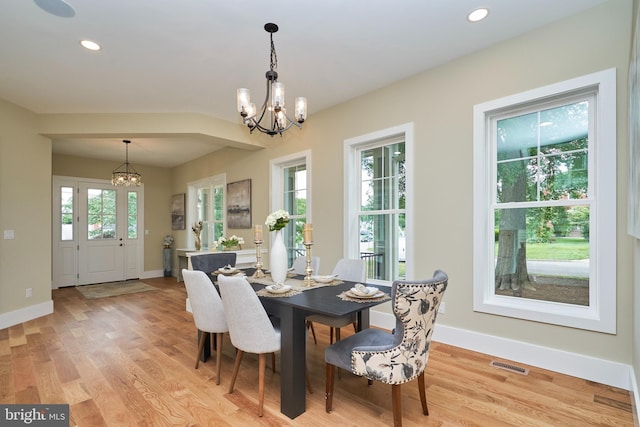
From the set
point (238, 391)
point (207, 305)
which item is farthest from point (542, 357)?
point (207, 305)

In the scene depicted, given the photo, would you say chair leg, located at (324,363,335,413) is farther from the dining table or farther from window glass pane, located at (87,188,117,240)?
window glass pane, located at (87,188,117,240)

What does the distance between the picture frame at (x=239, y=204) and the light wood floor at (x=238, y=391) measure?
2661 millimetres

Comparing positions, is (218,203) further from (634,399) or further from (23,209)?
(634,399)

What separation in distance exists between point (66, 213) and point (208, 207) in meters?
2.87

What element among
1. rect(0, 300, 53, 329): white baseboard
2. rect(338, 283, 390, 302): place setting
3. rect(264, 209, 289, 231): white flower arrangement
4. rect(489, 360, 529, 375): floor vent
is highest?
rect(264, 209, 289, 231): white flower arrangement

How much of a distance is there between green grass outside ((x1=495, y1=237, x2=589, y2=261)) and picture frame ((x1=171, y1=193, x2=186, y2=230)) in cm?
716

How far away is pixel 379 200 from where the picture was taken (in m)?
3.83

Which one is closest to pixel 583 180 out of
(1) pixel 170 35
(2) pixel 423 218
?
(2) pixel 423 218

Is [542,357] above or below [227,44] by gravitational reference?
below

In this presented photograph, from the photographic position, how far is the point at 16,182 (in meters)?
4.05

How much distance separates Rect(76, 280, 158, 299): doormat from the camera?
18.7 ft

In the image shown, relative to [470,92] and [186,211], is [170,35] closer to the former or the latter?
[470,92]

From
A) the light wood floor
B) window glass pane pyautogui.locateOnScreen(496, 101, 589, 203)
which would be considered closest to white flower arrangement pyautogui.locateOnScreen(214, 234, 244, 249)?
the light wood floor

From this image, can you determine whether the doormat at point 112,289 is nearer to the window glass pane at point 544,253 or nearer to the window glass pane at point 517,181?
the window glass pane at point 544,253
